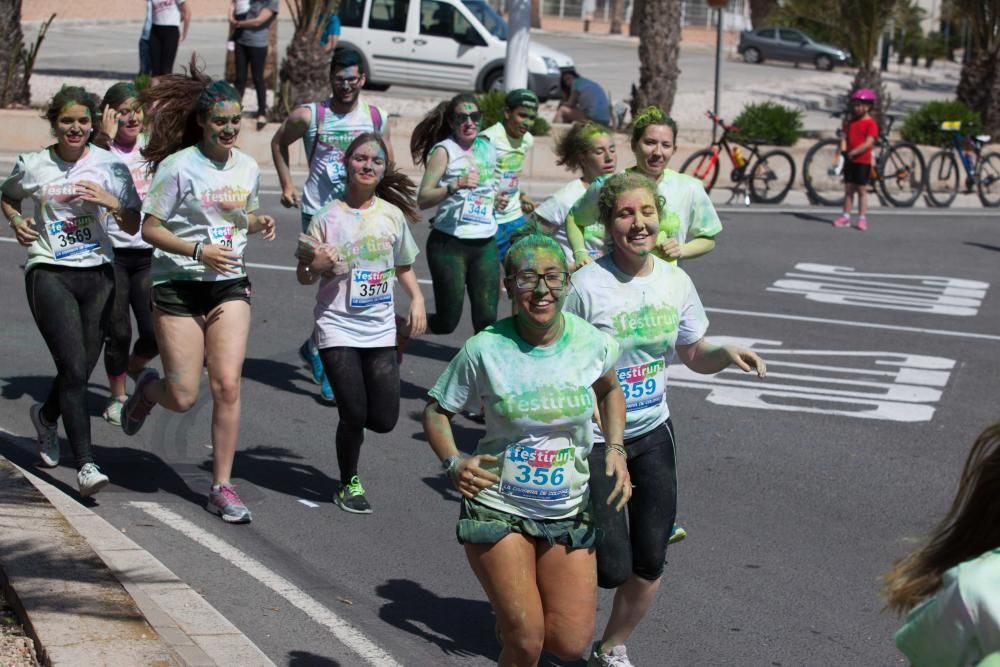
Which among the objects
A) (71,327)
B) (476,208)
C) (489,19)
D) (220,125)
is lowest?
(71,327)

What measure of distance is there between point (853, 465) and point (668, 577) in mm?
2241

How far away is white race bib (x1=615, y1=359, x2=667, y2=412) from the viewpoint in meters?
5.39

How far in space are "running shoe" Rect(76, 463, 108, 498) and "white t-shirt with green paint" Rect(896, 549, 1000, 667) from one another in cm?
512

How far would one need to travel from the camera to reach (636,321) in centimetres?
539

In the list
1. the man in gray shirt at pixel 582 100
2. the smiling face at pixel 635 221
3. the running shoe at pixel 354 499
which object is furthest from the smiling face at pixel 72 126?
the man in gray shirt at pixel 582 100

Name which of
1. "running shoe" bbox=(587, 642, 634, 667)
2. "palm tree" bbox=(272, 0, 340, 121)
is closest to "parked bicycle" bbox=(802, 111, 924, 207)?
"palm tree" bbox=(272, 0, 340, 121)

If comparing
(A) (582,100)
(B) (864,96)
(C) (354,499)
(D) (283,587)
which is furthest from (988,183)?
(D) (283,587)

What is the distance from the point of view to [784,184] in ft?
68.0

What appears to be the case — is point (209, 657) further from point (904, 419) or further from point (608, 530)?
point (904, 419)

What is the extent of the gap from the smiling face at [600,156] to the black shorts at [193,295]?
2.08 meters

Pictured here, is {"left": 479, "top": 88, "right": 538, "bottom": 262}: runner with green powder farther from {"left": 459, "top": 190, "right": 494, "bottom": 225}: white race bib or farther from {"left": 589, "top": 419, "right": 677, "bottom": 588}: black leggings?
{"left": 589, "top": 419, "right": 677, "bottom": 588}: black leggings

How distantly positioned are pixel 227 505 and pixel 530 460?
110 inches

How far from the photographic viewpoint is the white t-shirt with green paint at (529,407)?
15.5 feet

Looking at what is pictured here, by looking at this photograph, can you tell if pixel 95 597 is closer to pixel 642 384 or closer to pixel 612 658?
pixel 612 658
